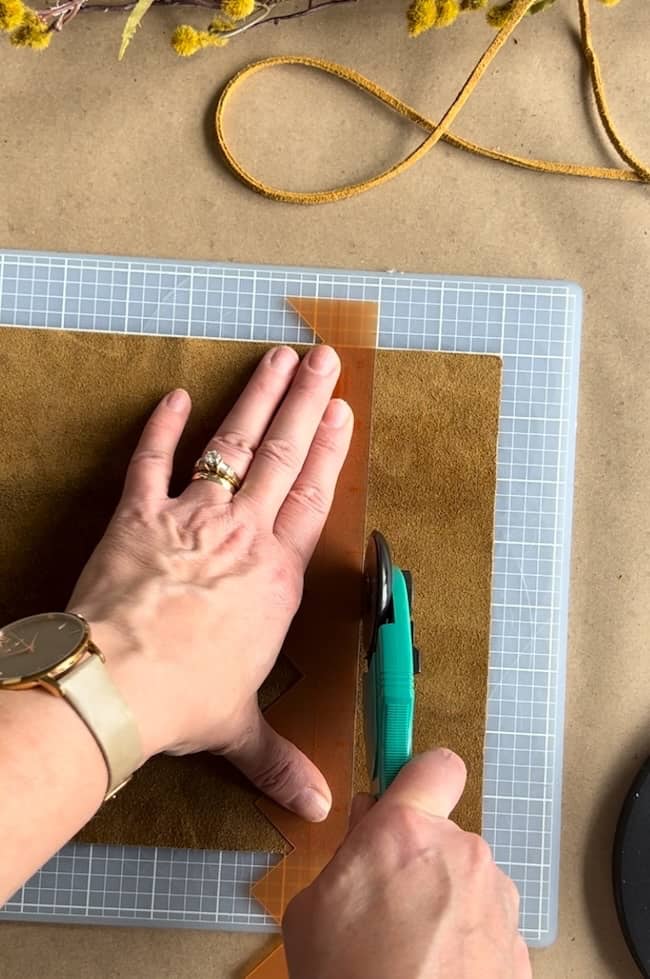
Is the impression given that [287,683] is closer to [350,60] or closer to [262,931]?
[262,931]

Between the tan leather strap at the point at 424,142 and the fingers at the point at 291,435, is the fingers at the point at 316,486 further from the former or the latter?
the tan leather strap at the point at 424,142

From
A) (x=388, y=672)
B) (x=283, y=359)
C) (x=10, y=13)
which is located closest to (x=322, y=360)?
(x=283, y=359)

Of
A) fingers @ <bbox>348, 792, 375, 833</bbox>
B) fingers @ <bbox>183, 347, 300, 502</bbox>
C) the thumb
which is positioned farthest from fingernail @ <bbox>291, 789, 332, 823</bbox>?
fingers @ <bbox>183, 347, 300, 502</bbox>

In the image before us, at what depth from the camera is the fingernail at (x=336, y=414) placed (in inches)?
41.3

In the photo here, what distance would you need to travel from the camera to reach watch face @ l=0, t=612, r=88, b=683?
2.51 feet

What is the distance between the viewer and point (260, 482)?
3.28 feet

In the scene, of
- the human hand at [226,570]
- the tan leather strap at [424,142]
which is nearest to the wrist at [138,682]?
the human hand at [226,570]

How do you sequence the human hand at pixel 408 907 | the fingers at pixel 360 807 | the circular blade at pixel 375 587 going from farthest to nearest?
the circular blade at pixel 375 587 → the fingers at pixel 360 807 → the human hand at pixel 408 907

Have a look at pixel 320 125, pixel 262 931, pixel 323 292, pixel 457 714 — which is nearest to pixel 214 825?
pixel 262 931

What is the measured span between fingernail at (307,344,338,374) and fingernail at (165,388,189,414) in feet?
0.51

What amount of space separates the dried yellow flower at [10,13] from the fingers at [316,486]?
0.54m

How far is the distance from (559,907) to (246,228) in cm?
92

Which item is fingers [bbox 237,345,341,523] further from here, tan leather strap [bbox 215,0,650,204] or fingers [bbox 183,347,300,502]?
tan leather strap [bbox 215,0,650,204]

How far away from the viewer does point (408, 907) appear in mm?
698
